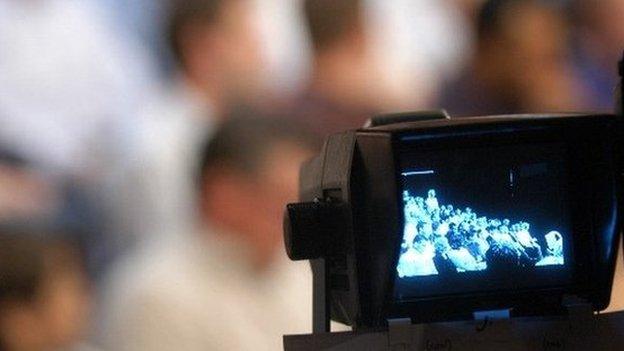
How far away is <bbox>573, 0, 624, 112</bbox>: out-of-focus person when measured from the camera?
292 cm

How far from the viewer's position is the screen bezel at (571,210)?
5.33 ft

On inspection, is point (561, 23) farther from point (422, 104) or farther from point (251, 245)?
point (251, 245)

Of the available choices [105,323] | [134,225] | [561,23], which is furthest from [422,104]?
[105,323]

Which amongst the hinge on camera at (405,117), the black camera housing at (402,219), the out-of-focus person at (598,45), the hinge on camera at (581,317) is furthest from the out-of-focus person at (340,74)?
the hinge on camera at (581,317)

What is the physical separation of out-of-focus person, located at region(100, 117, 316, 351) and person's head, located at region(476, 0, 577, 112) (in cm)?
54

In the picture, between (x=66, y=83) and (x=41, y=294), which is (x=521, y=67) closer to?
(x=66, y=83)

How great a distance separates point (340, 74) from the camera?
2850 mm

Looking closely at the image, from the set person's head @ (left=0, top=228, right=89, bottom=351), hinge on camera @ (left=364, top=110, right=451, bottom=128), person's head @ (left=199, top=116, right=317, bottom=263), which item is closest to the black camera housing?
hinge on camera @ (left=364, top=110, right=451, bottom=128)

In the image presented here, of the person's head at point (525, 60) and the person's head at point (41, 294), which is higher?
the person's head at point (525, 60)

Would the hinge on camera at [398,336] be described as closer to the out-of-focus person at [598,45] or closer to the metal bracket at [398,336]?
the metal bracket at [398,336]

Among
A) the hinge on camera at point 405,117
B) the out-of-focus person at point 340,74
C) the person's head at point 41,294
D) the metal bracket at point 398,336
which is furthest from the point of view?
the out-of-focus person at point 340,74

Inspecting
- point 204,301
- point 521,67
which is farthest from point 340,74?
point 204,301

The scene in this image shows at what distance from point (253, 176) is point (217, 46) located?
35 centimetres

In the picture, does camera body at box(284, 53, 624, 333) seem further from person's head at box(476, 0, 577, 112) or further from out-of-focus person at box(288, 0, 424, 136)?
person's head at box(476, 0, 577, 112)
